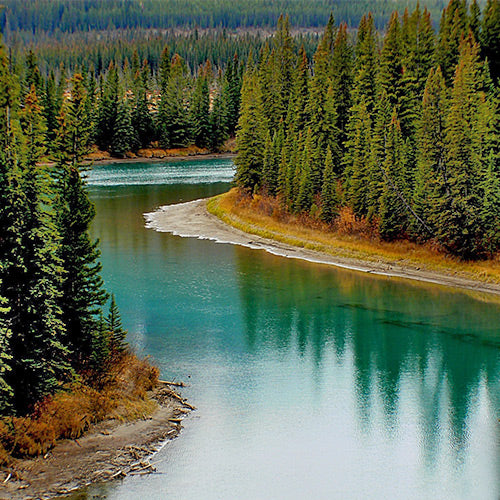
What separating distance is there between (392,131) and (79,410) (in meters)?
37.8

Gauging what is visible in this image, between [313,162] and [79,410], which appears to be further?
[313,162]

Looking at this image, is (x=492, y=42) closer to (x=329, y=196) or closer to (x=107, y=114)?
(x=329, y=196)

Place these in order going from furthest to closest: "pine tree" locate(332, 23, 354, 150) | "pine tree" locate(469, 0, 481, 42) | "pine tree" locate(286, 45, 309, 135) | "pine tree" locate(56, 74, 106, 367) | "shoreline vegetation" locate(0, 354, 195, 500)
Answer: "pine tree" locate(286, 45, 309, 135)
"pine tree" locate(332, 23, 354, 150)
"pine tree" locate(469, 0, 481, 42)
"pine tree" locate(56, 74, 106, 367)
"shoreline vegetation" locate(0, 354, 195, 500)

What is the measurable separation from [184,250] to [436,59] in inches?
1050

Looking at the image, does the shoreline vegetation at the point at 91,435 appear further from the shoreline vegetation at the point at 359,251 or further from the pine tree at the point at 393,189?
the pine tree at the point at 393,189

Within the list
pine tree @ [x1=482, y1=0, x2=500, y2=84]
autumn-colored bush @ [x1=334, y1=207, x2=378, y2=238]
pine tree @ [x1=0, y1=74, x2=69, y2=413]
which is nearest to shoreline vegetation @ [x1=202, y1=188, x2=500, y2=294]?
autumn-colored bush @ [x1=334, y1=207, x2=378, y2=238]

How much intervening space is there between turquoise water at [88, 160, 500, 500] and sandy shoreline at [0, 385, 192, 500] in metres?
0.56

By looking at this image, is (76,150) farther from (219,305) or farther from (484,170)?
(484,170)

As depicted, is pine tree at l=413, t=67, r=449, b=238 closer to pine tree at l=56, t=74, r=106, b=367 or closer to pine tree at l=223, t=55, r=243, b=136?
pine tree at l=56, t=74, r=106, b=367

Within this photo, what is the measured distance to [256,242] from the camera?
2411 inches

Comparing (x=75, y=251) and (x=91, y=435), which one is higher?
(x=75, y=251)

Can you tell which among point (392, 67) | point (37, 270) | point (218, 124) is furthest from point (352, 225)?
point (218, 124)

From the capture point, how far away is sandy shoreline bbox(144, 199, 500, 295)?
47.4m

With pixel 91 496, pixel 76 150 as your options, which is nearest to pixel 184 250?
pixel 76 150
